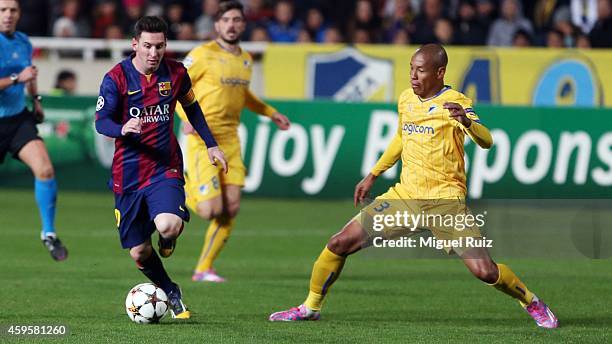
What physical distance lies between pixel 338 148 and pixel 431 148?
846cm

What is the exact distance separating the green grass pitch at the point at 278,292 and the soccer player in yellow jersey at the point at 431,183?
1.26 ft

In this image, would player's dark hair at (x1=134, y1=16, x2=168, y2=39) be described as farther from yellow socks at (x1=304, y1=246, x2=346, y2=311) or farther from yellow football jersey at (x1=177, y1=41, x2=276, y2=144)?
yellow football jersey at (x1=177, y1=41, x2=276, y2=144)

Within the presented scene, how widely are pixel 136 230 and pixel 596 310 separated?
141 inches

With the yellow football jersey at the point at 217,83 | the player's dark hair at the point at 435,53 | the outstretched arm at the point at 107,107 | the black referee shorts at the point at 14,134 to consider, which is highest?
the player's dark hair at the point at 435,53

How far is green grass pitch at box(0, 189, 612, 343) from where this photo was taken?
830cm

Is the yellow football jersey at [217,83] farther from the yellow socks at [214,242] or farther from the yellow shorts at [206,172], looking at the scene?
the yellow socks at [214,242]

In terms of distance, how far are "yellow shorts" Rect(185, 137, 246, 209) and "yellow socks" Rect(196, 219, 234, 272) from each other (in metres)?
0.29

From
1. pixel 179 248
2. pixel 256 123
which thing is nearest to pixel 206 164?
pixel 179 248

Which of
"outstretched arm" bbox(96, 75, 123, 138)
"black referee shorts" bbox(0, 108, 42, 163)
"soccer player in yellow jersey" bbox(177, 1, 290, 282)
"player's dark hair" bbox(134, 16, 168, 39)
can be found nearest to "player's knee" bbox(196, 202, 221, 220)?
"soccer player in yellow jersey" bbox(177, 1, 290, 282)

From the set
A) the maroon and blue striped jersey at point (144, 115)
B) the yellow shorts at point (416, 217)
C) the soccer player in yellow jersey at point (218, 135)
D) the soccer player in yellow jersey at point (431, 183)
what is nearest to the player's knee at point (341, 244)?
the soccer player in yellow jersey at point (431, 183)

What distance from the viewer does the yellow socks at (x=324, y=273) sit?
8.62 meters

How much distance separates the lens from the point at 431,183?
8.45m

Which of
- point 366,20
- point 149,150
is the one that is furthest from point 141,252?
point 366,20

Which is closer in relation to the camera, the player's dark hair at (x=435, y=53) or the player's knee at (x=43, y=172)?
the player's dark hair at (x=435, y=53)
